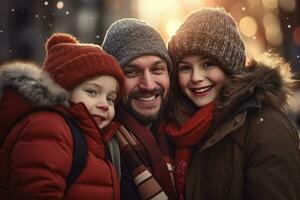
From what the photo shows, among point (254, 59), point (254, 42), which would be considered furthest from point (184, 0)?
point (254, 59)

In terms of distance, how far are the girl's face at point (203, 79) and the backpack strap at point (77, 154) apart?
4.15 feet

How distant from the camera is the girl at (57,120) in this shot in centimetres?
314

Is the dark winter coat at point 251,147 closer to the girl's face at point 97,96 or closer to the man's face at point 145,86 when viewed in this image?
the man's face at point 145,86

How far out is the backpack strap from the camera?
3.29 metres

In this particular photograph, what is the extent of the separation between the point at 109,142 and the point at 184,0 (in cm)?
1761

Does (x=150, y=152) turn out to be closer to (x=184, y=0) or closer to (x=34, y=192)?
(x=34, y=192)

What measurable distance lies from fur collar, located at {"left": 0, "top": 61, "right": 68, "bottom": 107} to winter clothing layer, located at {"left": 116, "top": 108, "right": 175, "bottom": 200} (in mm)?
801

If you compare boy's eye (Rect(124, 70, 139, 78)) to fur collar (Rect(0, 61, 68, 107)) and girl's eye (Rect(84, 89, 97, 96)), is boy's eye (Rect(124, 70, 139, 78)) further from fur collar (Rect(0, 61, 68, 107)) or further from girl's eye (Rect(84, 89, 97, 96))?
fur collar (Rect(0, 61, 68, 107))

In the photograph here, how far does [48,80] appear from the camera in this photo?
354 centimetres

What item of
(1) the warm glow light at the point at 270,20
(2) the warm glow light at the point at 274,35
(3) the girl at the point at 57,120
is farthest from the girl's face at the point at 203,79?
(1) the warm glow light at the point at 270,20

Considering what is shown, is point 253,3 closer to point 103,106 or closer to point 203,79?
point 203,79

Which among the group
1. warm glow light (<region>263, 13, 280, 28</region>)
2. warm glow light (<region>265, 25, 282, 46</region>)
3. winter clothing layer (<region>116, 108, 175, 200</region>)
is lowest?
warm glow light (<region>265, 25, 282, 46</region>)

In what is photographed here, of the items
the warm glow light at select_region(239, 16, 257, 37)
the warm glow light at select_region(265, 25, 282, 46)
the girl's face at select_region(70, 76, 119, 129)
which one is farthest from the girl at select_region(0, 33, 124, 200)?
the warm glow light at select_region(265, 25, 282, 46)

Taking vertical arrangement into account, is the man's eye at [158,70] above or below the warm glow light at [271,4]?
above
